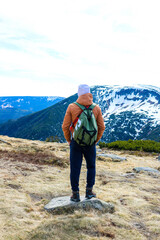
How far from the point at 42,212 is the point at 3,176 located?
13.2 feet

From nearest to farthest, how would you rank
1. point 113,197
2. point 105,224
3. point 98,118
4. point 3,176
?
point 105,224, point 98,118, point 113,197, point 3,176

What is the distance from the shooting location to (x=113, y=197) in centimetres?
766

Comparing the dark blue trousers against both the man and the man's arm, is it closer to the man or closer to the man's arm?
the man

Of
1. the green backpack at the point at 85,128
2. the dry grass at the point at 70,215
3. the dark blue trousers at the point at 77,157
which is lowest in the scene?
the dry grass at the point at 70,215

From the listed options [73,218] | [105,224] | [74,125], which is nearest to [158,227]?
[105,224]

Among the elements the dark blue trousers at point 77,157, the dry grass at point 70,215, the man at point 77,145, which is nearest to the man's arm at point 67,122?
the man at point 77,145

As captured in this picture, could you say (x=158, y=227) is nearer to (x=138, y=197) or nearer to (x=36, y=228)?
(x=138, y=197)

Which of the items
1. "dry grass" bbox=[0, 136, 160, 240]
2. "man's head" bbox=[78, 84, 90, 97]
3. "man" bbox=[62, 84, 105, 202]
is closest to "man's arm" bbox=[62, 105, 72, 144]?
"man" bbox=[62, 84, 105, 202]

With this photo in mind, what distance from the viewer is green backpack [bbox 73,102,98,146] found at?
5777 millimetres

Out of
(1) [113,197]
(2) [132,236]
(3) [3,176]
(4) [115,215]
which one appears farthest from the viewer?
(3) [3,176]

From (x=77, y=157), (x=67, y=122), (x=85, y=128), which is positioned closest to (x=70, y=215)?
(x=77, y=157)

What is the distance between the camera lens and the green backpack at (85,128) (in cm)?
578

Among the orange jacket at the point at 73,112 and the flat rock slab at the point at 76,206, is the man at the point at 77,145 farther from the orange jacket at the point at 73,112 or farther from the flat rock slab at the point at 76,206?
the flat rock slab at the point at 76,206

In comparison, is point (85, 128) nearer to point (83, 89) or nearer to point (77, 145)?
point (77, 145)
